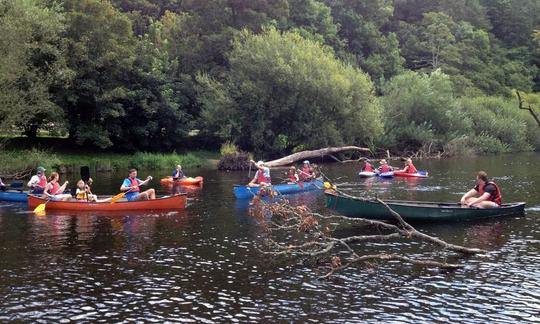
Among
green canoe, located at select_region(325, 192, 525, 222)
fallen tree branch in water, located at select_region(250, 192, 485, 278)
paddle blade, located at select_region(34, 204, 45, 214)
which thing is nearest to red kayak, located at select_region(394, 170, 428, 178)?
green canoe, located at select_region(325, 192, 525, 222)

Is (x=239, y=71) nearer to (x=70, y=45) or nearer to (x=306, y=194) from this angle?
(x=70, y=45)

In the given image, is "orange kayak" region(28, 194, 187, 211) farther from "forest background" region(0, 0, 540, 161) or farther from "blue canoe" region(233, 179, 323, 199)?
"forest background" region(0, 0, 540, 161)

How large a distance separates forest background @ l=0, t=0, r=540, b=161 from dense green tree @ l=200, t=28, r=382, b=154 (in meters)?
0.09

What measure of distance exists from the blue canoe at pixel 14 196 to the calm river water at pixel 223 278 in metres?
4.71

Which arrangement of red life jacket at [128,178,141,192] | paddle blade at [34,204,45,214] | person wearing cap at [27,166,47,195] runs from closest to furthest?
paddle blade at [34,204,45,214] → red life jacket at [128,178,141,192] → person wearing cap at [27,166,47,195]

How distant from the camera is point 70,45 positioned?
42469 millimetres

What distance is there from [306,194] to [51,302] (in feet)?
60.0

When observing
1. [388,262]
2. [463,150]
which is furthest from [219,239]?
[463,150]

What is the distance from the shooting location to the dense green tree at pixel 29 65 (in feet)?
110

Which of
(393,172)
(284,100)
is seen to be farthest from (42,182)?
(284,100)

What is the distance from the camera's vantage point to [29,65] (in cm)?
3812

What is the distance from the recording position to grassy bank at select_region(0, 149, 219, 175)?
35.5 meters

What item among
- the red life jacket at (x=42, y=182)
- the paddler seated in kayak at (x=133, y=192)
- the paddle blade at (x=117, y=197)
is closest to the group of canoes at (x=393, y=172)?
the paddler seated in kayak at (x=133, y=192)

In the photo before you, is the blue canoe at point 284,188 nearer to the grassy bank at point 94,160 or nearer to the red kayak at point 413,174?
the red kayak at point 413,174
